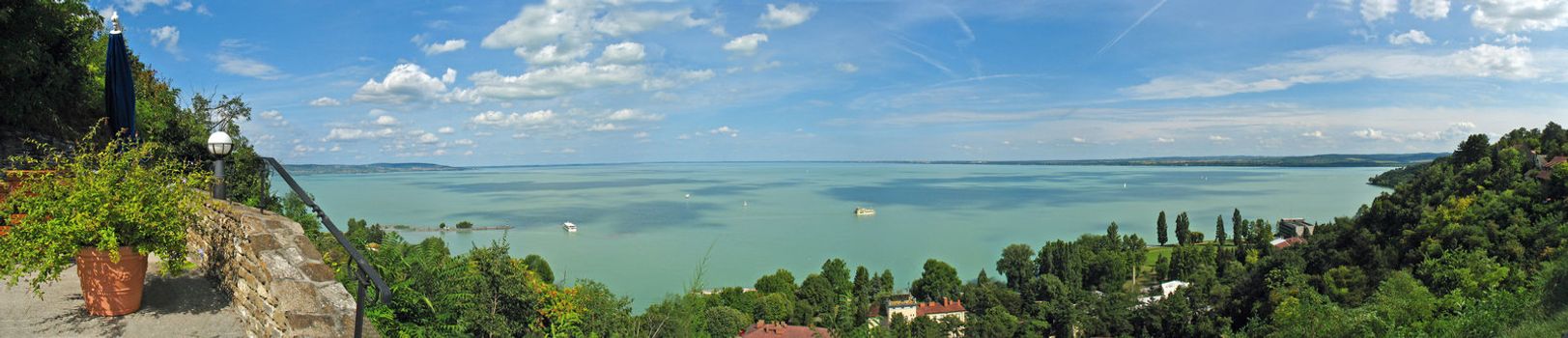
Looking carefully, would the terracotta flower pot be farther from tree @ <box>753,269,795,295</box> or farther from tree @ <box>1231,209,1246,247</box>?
tree @ <box>1231,209,1246,247</box>

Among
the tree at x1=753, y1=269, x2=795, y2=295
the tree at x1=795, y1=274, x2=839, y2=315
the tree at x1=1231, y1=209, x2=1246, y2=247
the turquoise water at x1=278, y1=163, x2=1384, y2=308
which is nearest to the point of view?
the tree at x1=753, y1=269, x2=795, y2=295

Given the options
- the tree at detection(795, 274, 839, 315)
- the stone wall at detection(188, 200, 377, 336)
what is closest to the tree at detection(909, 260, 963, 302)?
the tree at detection(795, 274, 839, 315)

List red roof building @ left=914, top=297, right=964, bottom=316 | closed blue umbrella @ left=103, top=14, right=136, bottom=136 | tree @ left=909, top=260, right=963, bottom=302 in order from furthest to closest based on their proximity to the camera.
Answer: tree @ left=909, top=260, right=963, bottom=302 → red roof building @ left=914, top=297, right=964, bottom=316 → closed blue umbrella @ left=103, top=14, right=136, bottom=136

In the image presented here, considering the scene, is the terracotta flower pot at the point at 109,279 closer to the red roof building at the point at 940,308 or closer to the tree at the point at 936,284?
the red roof building at the point at 940,308

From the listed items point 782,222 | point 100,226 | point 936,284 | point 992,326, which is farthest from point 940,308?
point 782,222

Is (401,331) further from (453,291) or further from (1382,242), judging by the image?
(1382,242)

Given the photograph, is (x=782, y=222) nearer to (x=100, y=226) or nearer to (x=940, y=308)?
(x=940, y=308)

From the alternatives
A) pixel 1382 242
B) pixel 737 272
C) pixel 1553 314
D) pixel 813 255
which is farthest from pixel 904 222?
pixel 1553 314
